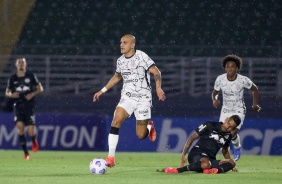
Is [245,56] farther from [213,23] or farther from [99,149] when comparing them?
[99,149]

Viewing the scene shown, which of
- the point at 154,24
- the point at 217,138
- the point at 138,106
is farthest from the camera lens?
the point at 154,24

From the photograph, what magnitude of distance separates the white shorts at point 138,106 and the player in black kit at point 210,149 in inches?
34.5

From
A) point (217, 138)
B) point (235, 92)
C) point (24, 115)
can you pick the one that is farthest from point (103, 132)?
point (217, 138)

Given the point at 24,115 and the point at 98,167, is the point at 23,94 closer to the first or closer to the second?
the point at 24,115

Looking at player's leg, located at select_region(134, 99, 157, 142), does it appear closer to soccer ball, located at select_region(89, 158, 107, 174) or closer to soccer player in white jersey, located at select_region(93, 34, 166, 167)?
soccer player in white jersey, located at select_region(93, 34, 166, 167)

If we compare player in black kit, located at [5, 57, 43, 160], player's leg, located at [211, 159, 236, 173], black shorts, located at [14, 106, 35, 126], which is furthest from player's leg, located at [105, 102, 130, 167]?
black shorts, located at [14, 106, 35, 126]

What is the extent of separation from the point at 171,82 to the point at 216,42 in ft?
12.1

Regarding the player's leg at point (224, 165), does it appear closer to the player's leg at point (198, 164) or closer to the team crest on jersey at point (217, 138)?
the player's leg at point (198, 164)

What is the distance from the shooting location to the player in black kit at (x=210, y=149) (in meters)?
11.5

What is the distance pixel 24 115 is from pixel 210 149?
7.21 metres

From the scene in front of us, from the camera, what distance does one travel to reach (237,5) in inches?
1079

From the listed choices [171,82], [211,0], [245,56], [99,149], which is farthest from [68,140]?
[211,0]

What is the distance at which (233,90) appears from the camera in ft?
46.4

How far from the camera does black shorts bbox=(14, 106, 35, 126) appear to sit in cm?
1797
